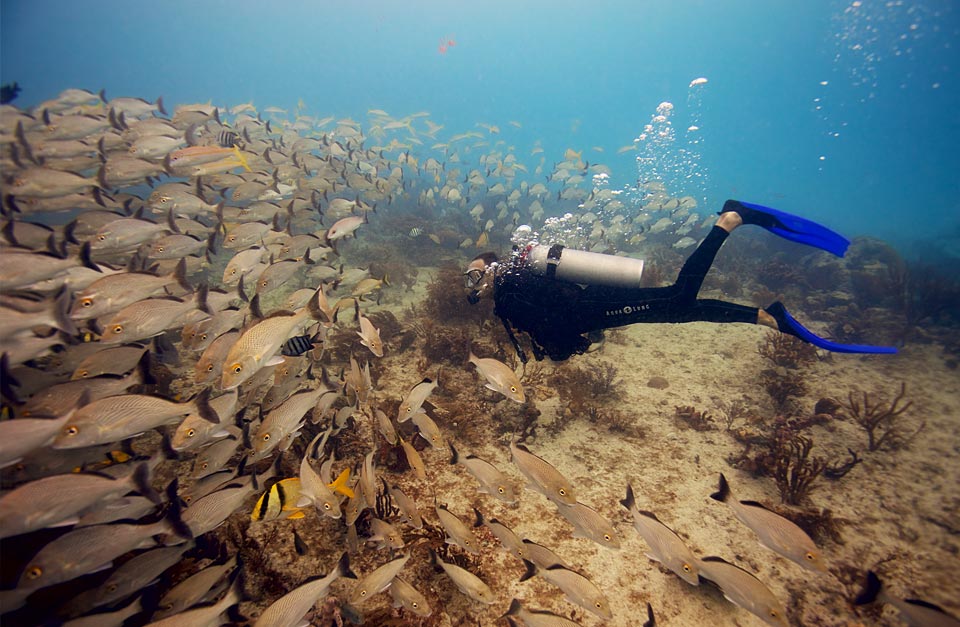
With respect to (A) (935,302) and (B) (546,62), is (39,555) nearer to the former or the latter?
(A) (935,302)

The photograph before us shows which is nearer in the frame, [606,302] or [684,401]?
[606,302]

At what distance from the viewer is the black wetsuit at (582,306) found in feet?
18.8

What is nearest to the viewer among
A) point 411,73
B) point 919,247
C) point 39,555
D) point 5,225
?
point 39,555

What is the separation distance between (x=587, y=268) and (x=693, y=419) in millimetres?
3374

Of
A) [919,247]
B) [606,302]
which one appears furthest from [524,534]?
[919,247]

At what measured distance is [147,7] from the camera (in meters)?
126

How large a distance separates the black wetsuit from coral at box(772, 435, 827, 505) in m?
2.00

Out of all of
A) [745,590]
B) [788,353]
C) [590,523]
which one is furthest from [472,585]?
[788,353]

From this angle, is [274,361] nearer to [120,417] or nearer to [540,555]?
[120,417]

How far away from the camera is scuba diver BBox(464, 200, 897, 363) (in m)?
5.75

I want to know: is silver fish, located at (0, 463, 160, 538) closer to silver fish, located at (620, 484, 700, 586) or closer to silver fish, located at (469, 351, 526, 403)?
silver fish, located at (469, 351, 526, 403)

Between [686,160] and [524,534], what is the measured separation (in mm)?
147357

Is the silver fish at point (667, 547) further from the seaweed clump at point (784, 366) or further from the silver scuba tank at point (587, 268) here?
the seaweed clump at point (784, 366)

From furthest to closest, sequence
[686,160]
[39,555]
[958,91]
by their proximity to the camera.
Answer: [686,160] < [958,91] < [39,555]
